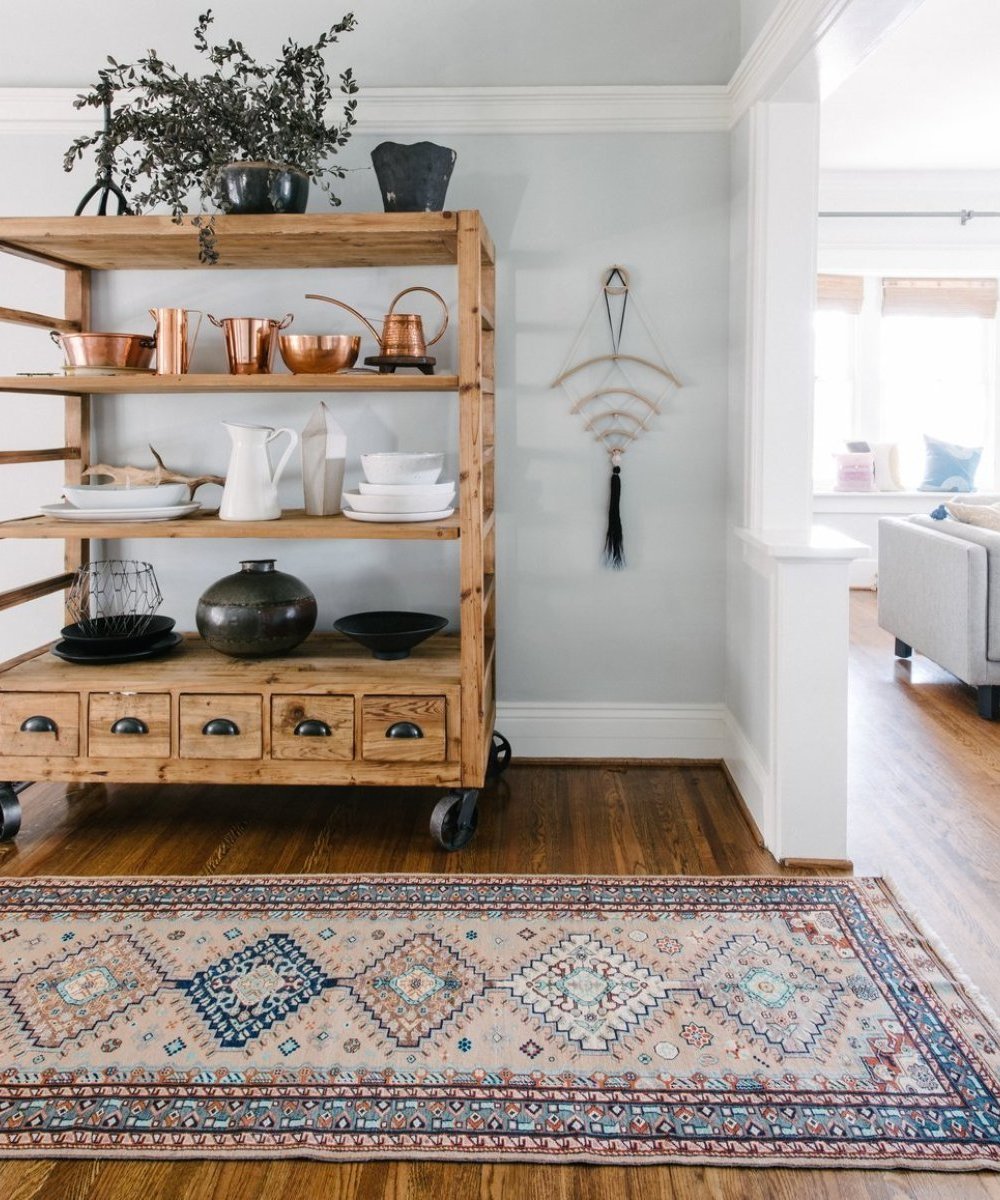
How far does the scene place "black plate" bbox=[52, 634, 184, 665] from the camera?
2.85 meters

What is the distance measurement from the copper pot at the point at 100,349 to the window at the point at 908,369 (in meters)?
5.42

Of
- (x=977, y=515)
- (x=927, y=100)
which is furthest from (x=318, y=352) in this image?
(x=927, y=100)

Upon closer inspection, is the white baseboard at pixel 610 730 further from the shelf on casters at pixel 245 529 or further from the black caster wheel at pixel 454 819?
the shelf on casters at pixel 245 529

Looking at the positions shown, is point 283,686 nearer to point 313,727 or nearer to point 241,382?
point 313,727

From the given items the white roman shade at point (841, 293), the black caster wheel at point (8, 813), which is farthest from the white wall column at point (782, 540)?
the white roman shade at point (841, 293)

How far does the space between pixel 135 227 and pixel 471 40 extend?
1277mm

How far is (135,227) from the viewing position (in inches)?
102

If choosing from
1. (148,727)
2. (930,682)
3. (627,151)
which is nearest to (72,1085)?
(148,727)

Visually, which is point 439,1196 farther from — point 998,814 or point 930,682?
point 930,682

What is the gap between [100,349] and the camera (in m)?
2.81

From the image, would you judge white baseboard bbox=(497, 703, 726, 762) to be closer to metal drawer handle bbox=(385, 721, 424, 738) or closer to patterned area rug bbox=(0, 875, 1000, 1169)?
metal drawer handle bbox=(385, 721, 424, 738)

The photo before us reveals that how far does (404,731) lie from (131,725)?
722mm

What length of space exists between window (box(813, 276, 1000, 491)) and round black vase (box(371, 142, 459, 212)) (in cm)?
500

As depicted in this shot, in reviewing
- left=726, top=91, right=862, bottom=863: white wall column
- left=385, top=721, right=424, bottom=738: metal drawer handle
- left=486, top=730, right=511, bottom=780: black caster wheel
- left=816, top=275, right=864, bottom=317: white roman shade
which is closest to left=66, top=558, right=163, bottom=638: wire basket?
left=385, top=721, right=424, bottom=738: metal drawer handle
